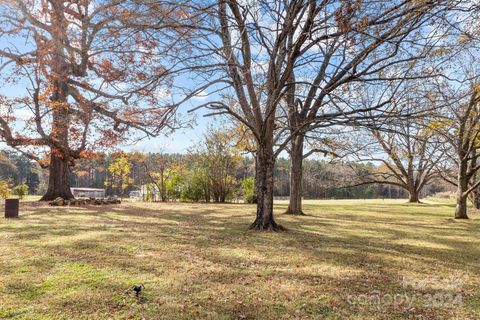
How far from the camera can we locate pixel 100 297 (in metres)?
3.05

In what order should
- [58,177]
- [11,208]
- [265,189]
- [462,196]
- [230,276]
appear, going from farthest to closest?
[58,177] → [462,196] → [11,208] → [265,189] → [230,276]

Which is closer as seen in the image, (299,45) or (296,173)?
(299,45)

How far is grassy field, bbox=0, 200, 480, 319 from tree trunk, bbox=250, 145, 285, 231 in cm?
101

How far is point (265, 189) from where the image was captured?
775 centimetres

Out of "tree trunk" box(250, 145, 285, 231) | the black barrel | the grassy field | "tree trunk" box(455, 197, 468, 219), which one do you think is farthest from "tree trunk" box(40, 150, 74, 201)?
"tree trunk" box(455, 197, 468, 219)

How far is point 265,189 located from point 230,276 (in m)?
3.99

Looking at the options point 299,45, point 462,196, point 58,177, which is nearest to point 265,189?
point 299,45

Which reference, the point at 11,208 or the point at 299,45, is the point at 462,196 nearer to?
the point at 299,45

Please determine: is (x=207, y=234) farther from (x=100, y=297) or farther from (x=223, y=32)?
(x=223, y=32)

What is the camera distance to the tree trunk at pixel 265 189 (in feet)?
25.4

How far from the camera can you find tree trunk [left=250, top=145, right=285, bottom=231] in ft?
25.4

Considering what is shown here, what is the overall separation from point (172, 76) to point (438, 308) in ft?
20.9

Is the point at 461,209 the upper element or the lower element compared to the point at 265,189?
lower

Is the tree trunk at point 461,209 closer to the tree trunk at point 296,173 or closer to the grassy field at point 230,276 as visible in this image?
the tree trunk at point 296,173
